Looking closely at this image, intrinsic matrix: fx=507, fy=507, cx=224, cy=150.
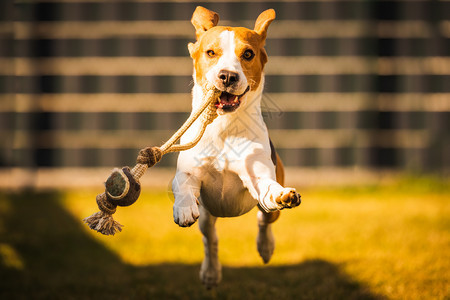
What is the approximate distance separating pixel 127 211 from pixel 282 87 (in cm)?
396

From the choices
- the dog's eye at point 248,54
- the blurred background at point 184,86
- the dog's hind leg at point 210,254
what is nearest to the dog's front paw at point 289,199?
the dog's eye at point 248,54

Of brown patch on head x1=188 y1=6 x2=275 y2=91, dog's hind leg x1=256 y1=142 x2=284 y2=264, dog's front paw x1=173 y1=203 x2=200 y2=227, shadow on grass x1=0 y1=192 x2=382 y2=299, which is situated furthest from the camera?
shadow on grass x1=0 y1=192 x2=382 y2=299

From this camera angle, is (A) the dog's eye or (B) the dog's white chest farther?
(B) the dog's white chest

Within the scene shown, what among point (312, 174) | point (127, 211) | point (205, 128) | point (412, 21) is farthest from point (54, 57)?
point (205, 128)

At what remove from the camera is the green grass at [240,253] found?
383cm

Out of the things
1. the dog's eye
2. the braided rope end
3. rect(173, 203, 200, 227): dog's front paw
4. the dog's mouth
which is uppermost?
the dog's eye

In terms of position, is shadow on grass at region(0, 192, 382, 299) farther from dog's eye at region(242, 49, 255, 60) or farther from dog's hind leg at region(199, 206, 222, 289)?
dog's eye at region(242, 49, 255, 60)

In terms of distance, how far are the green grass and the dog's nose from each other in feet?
6.65

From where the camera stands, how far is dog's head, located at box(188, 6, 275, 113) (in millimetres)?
2043

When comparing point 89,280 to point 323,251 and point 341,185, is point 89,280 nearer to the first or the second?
point 323,251

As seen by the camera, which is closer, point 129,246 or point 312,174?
point 129,246

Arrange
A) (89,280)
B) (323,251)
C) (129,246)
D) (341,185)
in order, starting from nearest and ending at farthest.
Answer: (89,280)
(323,251)
(129,246)
(341,185)

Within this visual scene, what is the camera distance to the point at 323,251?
502cm

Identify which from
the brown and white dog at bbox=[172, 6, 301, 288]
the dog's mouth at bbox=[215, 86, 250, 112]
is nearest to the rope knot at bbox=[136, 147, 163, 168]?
the brown and white dog at bbox=[172, 6, 301, 288]
